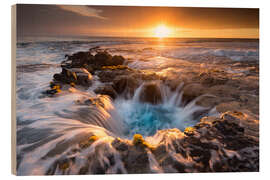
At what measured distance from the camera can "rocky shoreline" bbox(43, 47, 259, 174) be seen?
7.64ft

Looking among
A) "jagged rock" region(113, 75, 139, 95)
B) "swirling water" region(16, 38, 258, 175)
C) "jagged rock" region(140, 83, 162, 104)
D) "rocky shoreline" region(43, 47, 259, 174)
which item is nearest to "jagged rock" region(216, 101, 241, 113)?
"rocky shoreline" region(43, 47, 259, 174)

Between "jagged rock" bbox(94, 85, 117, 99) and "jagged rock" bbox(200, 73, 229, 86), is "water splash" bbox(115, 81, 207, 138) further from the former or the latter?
"jagged rock" bbox(200, 73, 229, 86)

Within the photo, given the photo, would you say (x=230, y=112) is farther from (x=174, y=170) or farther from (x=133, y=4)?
(x=133, y=4)

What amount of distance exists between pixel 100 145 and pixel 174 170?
989mm

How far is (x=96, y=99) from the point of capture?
2832 millimetres

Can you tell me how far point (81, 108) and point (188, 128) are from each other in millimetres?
1554

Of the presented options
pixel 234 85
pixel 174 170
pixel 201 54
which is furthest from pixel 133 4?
pixel 174 170

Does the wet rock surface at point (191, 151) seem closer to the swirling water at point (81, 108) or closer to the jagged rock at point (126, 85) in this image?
the swirling water at point (81, 108)

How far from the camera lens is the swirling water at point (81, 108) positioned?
2.34 metres

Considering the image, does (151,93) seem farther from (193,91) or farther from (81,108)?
(81,108)

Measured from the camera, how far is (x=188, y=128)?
2.60 meters

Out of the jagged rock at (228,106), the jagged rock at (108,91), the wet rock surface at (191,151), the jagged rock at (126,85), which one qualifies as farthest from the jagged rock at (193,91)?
the jagged rock at (108,91)

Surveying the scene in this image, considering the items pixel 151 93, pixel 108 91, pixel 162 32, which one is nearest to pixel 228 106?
pixel 151 93

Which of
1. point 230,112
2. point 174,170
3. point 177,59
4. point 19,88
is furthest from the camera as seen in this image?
point 177,59
